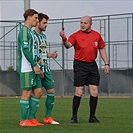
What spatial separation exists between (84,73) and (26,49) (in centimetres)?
141

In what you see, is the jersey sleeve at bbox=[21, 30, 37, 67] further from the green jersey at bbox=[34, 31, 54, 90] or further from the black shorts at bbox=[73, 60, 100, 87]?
the black shorts at bbox=[73, 60, 100, 87]

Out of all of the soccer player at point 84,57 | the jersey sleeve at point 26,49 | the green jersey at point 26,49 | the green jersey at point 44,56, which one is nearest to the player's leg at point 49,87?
the green jersey at point 44,56

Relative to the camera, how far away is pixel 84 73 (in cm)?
1020

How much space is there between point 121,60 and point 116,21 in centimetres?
193

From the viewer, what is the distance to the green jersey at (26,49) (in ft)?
30.2

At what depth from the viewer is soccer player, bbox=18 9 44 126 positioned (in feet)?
30.3

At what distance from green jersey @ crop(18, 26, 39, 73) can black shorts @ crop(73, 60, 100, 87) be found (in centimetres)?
105

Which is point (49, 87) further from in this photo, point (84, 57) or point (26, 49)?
point (26, 49)

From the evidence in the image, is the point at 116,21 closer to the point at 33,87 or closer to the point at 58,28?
the point at 58,28

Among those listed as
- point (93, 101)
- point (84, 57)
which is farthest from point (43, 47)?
point (93, 101)

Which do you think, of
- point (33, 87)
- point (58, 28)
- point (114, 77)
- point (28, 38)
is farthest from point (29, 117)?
point (58, 28)

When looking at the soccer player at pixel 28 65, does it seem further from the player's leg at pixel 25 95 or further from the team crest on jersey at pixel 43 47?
the team crest on jersey at pixel 43 47

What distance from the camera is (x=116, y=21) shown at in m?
28.5

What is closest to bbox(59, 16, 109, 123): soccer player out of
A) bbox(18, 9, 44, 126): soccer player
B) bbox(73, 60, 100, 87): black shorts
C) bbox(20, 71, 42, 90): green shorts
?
bbox(73, 60, 100, 87): black shorts
